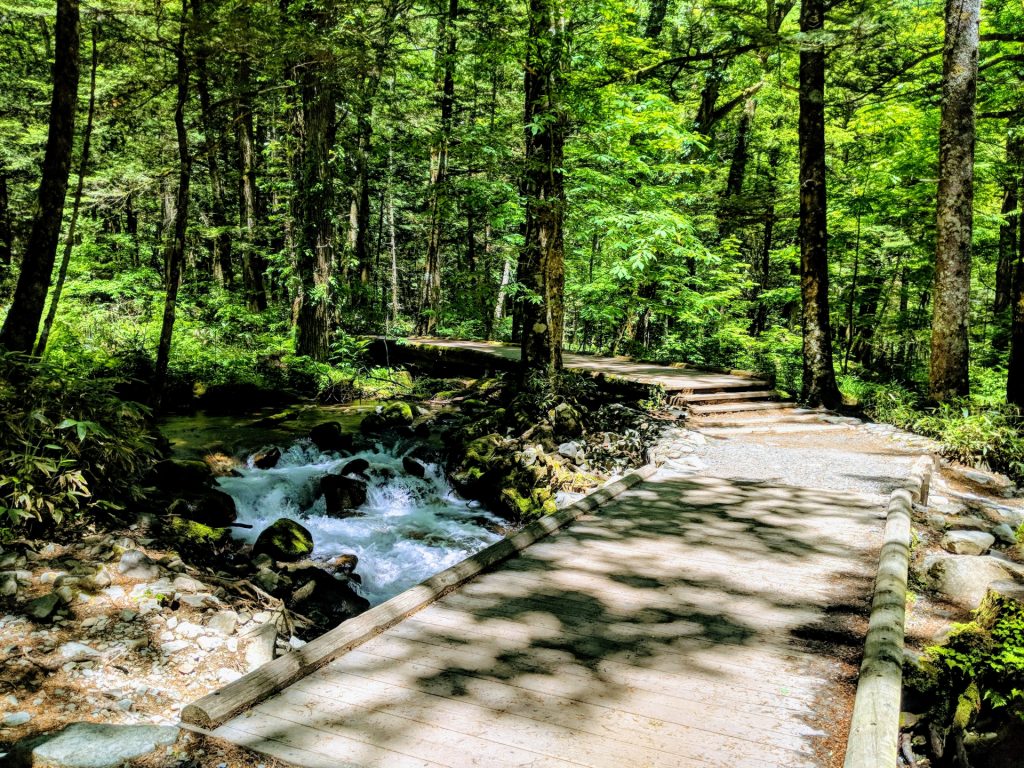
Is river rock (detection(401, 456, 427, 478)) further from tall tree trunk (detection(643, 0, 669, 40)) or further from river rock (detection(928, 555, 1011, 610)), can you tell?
tall tree trunk (detection(643, 0, 669, 40))

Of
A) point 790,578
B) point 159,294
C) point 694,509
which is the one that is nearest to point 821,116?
point 694,509

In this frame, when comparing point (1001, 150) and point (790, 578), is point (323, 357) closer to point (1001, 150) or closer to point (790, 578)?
point (790, 578)

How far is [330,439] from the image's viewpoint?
944 cm

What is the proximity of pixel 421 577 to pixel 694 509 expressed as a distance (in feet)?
9.77

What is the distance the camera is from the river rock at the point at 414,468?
8734 mm

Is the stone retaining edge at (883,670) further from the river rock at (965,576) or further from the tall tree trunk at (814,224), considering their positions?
the tall tree trunk at (814,224)

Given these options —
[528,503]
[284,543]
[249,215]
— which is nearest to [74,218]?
[284,543]

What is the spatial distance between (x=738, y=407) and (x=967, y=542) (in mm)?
5587

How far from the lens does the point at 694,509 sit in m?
5.47

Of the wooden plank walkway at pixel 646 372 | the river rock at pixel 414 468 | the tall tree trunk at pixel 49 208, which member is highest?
the tall tree trunk at pixel 49 208

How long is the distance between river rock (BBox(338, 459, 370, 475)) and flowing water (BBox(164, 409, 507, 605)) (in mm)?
95

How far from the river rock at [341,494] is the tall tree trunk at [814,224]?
834cm

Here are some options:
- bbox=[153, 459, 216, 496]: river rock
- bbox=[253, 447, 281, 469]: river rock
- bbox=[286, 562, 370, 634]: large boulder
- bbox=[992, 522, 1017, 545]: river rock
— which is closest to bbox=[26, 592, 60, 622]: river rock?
bbox=[286, 562, 370, 634]: large boulder

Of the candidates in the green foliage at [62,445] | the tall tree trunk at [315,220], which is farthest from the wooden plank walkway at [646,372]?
the green foliage at [62,445]
